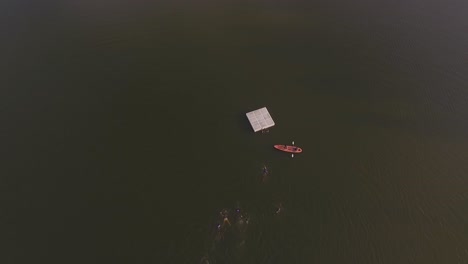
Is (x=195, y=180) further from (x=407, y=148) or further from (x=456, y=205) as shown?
(x=456, y=205)

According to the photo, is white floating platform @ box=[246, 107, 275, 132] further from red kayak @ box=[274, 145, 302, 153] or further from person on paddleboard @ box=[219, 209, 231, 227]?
person on paddleboard @ box=[219, 209, 231, 227]

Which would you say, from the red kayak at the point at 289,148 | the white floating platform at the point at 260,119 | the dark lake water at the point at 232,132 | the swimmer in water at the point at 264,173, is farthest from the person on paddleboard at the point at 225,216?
the white floating platform at the point at 260,119

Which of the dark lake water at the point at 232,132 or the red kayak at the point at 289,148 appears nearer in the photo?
the dark lake water at the point at 232,132

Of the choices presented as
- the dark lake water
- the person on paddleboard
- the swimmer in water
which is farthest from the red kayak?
the person on paddleboard

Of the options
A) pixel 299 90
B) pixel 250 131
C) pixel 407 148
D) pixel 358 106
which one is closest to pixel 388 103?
pixel 358 106

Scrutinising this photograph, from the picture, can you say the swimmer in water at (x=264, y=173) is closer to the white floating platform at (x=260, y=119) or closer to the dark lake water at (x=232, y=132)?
the dark lake water at (x=232, y=132)

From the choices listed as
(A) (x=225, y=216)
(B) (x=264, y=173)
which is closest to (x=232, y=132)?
(B) (x=264, y=173)
